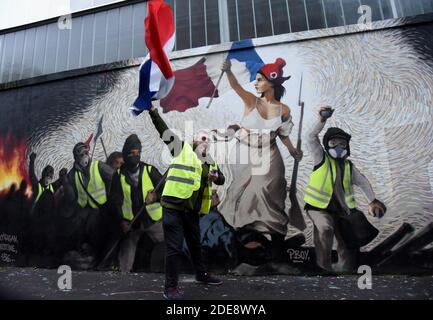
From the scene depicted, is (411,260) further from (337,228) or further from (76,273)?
(76,273)

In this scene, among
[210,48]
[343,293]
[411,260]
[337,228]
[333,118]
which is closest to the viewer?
[343,293]

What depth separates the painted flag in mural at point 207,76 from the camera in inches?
192

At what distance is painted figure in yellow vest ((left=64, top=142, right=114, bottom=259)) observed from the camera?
201 inches

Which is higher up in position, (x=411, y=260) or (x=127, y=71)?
(x=127, y=71)

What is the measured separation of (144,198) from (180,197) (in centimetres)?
195

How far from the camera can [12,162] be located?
598 cm

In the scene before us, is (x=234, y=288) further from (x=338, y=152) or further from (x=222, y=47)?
(x=222, y=47)

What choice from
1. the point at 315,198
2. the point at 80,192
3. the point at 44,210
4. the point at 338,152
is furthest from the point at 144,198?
the point at 338,152

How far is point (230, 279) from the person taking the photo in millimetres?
4055

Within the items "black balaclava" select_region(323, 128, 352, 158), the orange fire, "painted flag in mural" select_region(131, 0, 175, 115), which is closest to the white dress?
"black balaclava" select_region(323, 128, 352, 158)

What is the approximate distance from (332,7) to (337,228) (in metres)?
3.58
